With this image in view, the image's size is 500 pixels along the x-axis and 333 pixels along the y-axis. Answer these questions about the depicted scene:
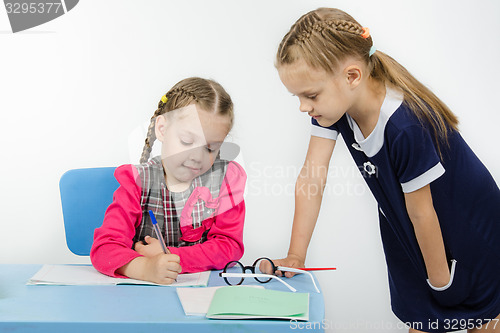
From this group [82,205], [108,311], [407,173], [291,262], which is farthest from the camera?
[82,205]

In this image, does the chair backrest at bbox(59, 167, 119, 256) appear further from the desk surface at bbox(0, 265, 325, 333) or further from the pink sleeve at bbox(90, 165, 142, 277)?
the desk surface at bbox(0, 265, 325, 333)

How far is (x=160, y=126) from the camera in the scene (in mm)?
1441

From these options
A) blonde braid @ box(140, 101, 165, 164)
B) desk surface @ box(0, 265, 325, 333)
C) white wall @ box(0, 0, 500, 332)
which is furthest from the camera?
white wall @ box(0, 0, 500, 332)

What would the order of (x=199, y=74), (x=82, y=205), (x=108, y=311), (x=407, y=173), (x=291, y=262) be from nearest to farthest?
(x=108, y=311)
(x=407, y=173)
(x=291, y=262)
(x=82, y=205)
(x=199, y=74)

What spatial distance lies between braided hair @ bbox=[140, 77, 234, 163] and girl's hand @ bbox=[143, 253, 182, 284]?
387 mm

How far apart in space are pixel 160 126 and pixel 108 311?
0.60 meters

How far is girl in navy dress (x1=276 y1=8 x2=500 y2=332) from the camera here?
1102 millimetres

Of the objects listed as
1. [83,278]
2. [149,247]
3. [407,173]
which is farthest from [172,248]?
[407,173]

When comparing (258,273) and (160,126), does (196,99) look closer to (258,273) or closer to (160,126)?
(160,126)

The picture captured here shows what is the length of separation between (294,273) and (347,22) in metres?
0.55

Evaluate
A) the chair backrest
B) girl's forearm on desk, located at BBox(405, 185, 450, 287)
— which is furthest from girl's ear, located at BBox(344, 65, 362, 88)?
the chair backrest

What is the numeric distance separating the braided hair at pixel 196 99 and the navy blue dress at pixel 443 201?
31 centimetres

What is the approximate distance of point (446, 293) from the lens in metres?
1.25

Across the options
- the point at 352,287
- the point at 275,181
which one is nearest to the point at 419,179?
the point at 275,181
